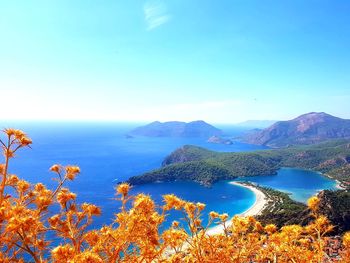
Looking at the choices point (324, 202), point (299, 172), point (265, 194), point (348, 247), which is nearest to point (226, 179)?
point (265, 194)

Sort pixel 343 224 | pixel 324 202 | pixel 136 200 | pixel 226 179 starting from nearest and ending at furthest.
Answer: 1. pixel 136 200
2. pixel 343 224
3. pixel 324 202
4. pixel 226 179

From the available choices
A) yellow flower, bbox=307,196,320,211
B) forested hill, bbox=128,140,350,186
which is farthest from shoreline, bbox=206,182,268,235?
yellow flower, bbox=307,196,320,211

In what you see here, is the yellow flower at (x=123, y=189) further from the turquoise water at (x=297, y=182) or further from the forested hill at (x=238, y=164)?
the forested hill at (x=238, y=164)

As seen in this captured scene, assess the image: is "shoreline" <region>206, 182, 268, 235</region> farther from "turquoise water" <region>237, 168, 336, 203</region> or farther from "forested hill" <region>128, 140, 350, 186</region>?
"forested hill" <region>128, 140, 350, 186</region>

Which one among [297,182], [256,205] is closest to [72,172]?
[256,205]

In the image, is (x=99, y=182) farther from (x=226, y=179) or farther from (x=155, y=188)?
(x=226, y=179)

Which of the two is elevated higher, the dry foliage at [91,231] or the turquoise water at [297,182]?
→ the dry foliage at [91,231]

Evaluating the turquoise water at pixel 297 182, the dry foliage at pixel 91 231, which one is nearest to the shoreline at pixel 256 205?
the turquoise water at pixel 297 182

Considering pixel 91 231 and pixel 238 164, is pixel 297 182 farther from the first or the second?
pixel 91 231
